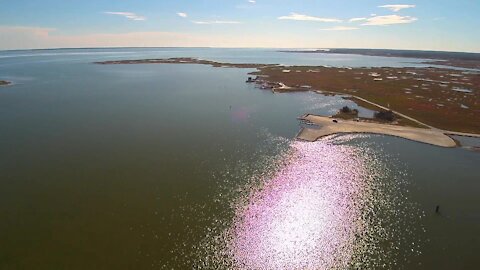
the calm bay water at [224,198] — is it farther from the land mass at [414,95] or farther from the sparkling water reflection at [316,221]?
the land mass at [414,95]

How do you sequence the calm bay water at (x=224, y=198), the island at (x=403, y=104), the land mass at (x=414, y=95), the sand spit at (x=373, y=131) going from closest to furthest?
the calm bay water at (x=224, y=198) < the sand spit at (x=373, y=131) < the island at (x=403, y=104) < the land mass at (x=414, y=95)

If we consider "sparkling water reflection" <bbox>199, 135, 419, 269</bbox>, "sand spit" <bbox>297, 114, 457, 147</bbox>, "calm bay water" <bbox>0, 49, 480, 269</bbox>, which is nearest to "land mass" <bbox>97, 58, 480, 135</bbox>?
"sand spit" <bbox>297, 114, 457, 147</bbox>

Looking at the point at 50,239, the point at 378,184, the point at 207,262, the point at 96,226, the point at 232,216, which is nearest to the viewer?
the point at 207,262

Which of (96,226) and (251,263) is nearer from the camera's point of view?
(251,263)

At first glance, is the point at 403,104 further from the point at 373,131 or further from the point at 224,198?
the point at 224,198

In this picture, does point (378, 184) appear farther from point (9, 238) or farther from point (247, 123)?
point (9, 238)

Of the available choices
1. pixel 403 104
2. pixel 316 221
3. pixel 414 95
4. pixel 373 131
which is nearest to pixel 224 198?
pixel 316 221

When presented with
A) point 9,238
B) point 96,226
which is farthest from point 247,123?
point 9,238

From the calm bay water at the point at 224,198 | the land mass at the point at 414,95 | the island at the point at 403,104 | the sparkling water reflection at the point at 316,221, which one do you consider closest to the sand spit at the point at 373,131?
the island at the point at 403,104
